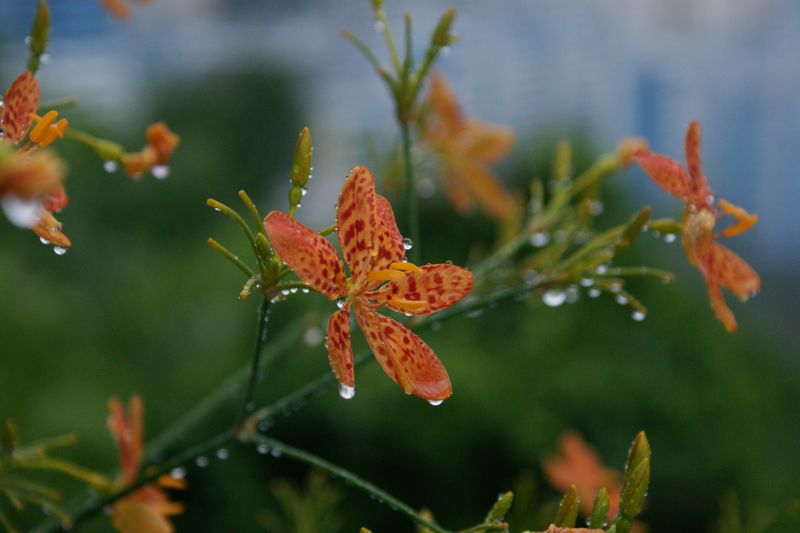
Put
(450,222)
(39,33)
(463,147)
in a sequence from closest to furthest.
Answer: (39,33) → (463,147) → (450,222)

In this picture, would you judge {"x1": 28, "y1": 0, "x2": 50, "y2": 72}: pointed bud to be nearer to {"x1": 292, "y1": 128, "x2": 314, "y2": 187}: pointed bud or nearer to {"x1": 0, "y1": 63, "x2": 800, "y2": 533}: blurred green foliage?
{"x1": 292, "y1": 128, "x2": 314, "y2": 187}: pointed bud

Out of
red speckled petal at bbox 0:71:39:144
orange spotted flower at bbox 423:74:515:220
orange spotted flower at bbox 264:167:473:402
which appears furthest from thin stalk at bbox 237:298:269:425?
orange spotted flower at bbox 423:74:515:220

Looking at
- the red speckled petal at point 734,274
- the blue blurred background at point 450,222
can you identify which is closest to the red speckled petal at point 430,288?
the red speckled petal at point 734,274

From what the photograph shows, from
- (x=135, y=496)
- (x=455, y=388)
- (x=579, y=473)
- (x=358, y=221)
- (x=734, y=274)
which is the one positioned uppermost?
(x=358, y=221)

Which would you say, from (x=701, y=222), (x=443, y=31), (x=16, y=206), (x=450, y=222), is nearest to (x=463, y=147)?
(x=443, y=31)

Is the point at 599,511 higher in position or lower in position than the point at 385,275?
lower

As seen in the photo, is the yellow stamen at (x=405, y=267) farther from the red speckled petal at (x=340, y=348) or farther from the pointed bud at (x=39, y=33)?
the pointed bud at (x=39, y=33)

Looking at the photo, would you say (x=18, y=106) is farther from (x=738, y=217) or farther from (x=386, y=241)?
(x=738, y=217)
